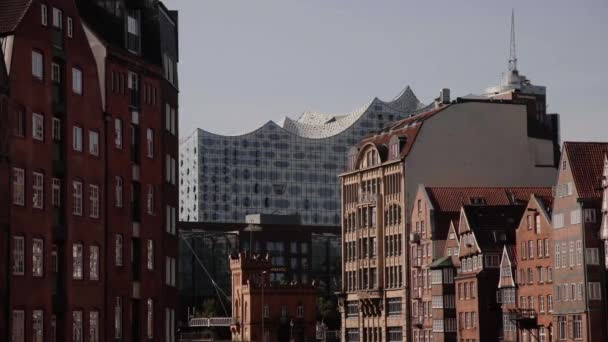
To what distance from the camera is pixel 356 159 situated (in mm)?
180250

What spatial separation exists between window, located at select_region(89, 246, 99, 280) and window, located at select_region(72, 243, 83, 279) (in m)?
1.10

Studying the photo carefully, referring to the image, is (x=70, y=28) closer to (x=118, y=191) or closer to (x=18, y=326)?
(x=118, y=191)

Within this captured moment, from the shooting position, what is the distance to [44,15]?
6538 centimetres

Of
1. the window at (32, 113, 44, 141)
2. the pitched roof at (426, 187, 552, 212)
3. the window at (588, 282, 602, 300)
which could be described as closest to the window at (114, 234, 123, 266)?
the window at (32, 113, 44, 141)

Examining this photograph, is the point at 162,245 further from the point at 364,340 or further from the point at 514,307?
the point at 364,340

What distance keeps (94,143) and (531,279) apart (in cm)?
6702

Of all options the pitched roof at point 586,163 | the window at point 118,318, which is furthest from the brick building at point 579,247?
the window at point 118,318

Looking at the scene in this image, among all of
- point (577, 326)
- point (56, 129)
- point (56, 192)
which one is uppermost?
point (56, 129)

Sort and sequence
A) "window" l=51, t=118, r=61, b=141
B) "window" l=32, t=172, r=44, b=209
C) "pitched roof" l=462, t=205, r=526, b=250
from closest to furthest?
"window" l=32, t=172, r=44, b=209 < "window" l=51, t=118, r=61, b=141 < "pitched roof" l=462, t=205, r=526, b=250

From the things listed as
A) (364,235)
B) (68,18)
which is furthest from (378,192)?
(68,18)

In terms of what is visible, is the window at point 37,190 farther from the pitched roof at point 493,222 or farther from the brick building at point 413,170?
the brick building at point 413,170

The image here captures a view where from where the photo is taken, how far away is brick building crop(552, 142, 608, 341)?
11738cm

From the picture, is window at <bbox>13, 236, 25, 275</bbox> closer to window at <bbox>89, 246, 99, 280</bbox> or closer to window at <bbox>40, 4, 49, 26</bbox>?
window at <bbox>89, 246, 99, 280</bbox>

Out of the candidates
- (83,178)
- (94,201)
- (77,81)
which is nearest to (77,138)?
(83,178)
